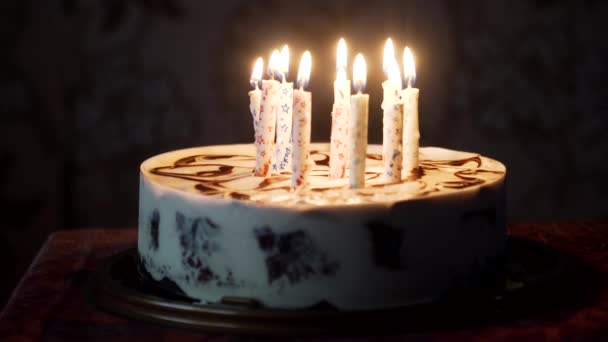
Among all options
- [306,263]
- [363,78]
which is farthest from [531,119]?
[306,263]

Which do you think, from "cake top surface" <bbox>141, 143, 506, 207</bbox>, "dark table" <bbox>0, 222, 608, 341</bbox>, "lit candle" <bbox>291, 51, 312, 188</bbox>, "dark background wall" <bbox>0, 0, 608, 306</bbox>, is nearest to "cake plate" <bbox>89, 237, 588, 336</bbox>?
"dark table" <bbox>0, 222, 608, 341</bbox>

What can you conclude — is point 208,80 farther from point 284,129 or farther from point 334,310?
point 334,310

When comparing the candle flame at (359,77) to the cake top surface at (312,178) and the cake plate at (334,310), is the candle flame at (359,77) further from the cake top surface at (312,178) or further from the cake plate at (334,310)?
the cake plate at (334,310)

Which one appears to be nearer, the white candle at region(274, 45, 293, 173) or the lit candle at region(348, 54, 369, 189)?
the lit candle at region(348, 54, 369, 189)

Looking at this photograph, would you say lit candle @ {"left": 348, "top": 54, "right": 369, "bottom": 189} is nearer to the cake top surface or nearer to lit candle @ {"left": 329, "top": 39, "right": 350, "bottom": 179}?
the cake top surface

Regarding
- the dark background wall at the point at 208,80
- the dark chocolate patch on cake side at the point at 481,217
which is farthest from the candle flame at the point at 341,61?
the dark background wall at the point at 208,80

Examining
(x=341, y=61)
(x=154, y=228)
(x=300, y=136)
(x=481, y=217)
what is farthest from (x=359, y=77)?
(x=154, y=228)
